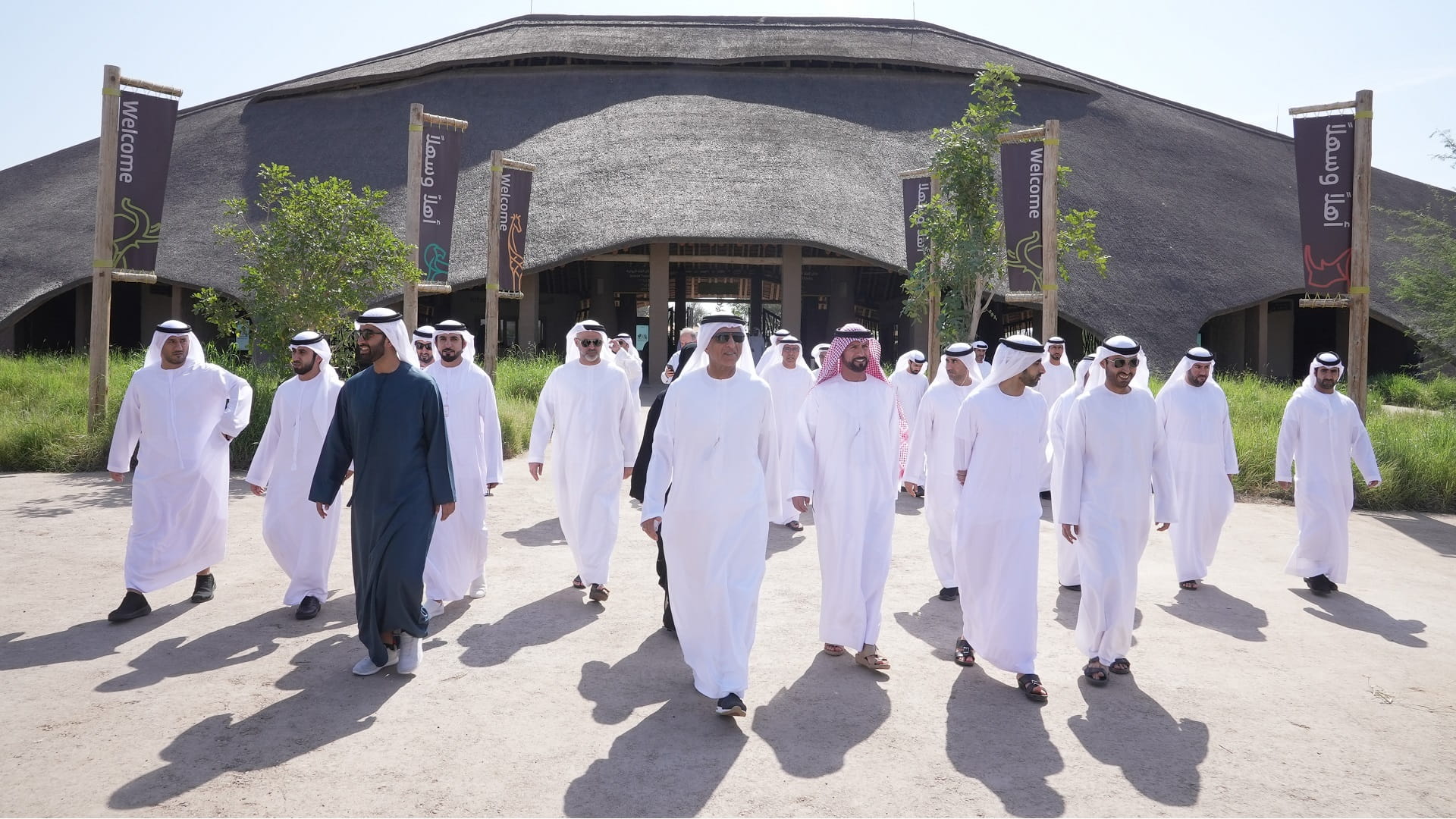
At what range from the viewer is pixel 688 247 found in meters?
23.2

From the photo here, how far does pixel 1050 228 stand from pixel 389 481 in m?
9.10

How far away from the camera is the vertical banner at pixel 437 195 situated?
1216 centimetres

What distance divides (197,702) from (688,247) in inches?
769

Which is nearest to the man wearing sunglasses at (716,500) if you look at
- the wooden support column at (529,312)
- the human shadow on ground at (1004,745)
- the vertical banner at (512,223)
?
the human shadow on ground at (1004,745)

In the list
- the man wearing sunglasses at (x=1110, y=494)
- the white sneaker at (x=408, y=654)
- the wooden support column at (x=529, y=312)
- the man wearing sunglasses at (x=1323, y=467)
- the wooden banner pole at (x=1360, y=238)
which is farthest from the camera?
the wooden support column at (x=529, y=312)

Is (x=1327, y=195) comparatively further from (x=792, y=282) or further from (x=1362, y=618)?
(x=792, y=282)

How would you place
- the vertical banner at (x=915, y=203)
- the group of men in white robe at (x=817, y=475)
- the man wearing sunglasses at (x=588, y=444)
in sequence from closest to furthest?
the group of men in white robe at (x=817, y=475), the man wearing sunglasses at (x=588, y=444), the vertical banner at (x=915, y=203)

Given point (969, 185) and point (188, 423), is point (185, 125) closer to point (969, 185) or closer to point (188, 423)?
point (969, 185)

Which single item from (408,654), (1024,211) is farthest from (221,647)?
(1024,211)

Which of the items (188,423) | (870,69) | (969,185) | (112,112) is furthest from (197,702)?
(870,69)

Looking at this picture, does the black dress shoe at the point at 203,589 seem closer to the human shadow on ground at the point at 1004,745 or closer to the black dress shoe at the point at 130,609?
the black dress shoe at the point at 130,609

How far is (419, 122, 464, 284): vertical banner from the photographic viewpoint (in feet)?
39.9

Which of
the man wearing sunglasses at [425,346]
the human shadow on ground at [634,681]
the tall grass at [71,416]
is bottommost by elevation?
the human shadow on ground at [634,681]

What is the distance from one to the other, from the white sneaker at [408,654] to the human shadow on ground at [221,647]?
0.78 metres
